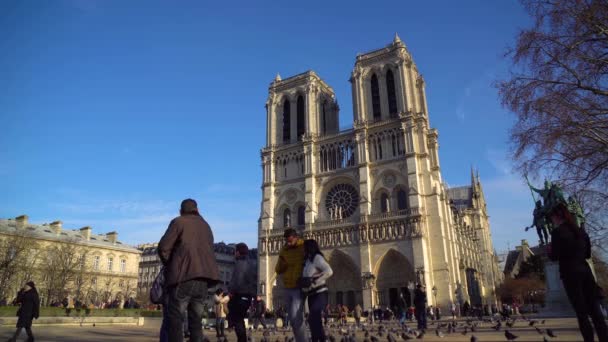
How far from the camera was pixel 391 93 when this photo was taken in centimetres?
4231

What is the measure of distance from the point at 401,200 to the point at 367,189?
10.5 feet

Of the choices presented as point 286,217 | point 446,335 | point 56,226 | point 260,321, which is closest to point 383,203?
point 286,217

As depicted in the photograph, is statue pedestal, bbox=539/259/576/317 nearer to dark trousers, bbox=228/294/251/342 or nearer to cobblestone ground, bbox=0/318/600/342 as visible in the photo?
cobblestone ground, bbox=0/318/600/342

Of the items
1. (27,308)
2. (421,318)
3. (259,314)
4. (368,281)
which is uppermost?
(368,281)

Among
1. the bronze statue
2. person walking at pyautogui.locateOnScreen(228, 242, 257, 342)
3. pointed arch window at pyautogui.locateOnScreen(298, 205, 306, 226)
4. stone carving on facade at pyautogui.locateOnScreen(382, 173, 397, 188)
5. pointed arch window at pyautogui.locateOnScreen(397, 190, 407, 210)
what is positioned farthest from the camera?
pointed arch window at pyautogui.locateOnScreen(298, 205, 306, 226)

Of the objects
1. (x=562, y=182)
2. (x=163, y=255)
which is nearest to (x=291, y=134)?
(x=562, y=182)

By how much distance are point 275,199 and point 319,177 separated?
5.30 m

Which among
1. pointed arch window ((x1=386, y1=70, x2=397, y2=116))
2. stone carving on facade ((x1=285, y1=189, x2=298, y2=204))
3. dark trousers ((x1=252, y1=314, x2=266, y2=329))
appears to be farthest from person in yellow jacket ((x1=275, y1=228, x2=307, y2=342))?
stone carving on facade ((x1=285, y1=189, x2=298, y2=204))

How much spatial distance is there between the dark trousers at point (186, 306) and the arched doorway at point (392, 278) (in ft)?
107

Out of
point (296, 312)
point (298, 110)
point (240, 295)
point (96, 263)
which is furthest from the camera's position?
point (298, 110)

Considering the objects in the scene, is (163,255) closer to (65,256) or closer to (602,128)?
(602,128)

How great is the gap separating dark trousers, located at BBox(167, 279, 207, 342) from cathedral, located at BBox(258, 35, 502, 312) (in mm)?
29199

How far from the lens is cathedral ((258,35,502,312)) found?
36.0 metres

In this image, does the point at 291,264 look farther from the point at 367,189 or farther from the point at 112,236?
the point at 112,236
